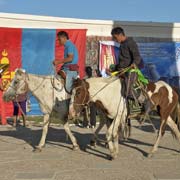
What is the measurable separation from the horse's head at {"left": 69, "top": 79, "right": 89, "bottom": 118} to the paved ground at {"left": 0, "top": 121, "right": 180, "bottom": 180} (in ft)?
3.30

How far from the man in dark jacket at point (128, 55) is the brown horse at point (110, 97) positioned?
0.30 metres

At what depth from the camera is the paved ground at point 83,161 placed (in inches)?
285

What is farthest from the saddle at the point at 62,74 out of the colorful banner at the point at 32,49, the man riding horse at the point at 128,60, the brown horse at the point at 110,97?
the colorful banner at the point at 32,49

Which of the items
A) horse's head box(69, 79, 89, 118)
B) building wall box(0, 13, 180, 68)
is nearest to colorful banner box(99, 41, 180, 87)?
building wall box(0, 13, 180, 68)

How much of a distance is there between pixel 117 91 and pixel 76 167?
1.75 m

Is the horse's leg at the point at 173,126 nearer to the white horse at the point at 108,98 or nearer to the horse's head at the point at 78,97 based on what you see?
the white horse at the point at 108,98

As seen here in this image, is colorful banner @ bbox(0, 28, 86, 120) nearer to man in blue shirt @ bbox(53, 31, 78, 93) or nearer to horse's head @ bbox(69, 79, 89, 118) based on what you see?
man in blue shirt @ bbox(53, 31, 78, 93)

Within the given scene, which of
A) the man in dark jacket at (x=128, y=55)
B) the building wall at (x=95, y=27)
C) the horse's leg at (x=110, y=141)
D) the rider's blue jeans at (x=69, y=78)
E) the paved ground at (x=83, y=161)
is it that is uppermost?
the building wall at (x=95, y=27)

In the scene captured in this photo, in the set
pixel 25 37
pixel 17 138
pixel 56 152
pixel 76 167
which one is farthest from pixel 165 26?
pixel 76 167

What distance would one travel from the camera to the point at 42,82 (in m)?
9.41

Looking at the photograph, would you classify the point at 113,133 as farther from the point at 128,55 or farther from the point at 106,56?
the point at 106,56

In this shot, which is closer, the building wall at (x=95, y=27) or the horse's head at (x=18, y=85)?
the horse's head at (x=18, y=85)

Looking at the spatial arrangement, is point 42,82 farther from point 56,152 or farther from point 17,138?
point 17,138

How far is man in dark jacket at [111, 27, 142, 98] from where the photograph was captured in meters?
8.54
